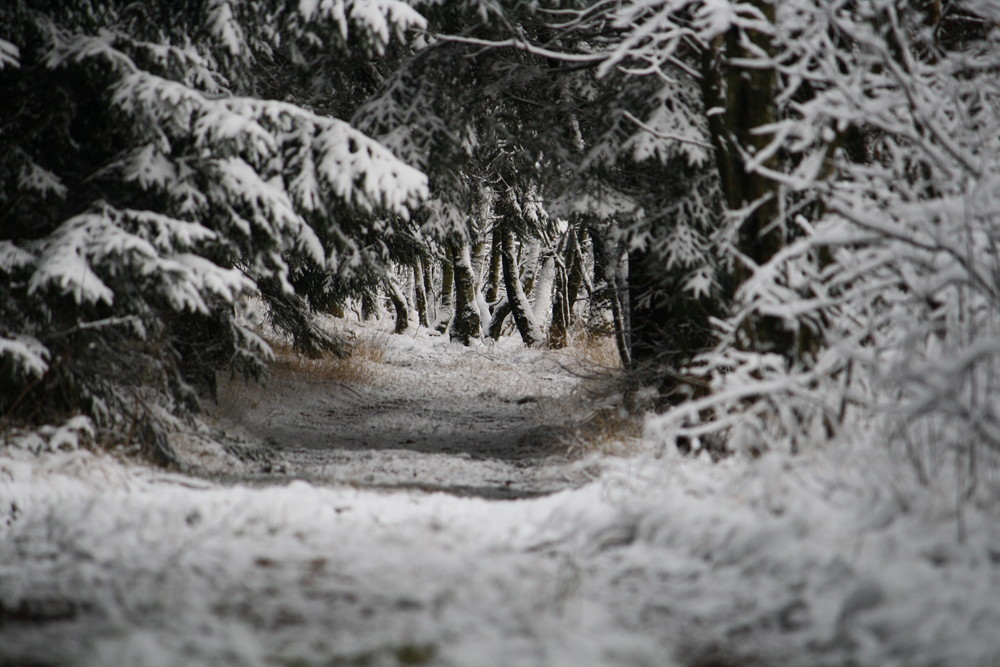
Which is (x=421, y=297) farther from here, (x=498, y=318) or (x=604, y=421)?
(x=604, y=421)

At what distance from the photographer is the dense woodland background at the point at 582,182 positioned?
144 inches

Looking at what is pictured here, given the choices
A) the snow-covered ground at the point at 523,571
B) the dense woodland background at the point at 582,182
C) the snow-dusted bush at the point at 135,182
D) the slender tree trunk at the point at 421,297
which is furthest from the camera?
the slender tree trunk at the point at 421,297

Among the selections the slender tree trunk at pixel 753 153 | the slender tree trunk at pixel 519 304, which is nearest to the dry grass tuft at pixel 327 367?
the slender tree trunk at pixel 519 304

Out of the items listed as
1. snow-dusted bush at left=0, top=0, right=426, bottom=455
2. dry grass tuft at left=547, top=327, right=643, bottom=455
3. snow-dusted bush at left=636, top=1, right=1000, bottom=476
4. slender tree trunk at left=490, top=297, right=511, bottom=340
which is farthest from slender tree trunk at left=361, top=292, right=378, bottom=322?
snow-dusted bush at left=636, top=1, right=1000, bottom=476

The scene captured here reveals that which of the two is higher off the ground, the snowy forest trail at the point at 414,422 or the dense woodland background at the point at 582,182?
the dense woodland background at the point at 582,182

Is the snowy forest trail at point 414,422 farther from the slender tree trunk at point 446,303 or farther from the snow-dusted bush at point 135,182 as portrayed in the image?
the slender tree trunk at point 446,303

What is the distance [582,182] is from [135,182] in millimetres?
4140

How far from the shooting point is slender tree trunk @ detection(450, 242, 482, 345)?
18.6m

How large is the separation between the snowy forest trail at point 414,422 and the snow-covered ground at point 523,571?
213 centimetres

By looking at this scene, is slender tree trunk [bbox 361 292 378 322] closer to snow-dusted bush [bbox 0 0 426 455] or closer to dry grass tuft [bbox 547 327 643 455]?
dry grass tuft [bbox 547 327 643 455]

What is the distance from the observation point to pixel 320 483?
19.9 feet

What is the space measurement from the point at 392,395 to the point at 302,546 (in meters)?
9.74

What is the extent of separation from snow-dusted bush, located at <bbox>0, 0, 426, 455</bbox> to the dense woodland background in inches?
1.1

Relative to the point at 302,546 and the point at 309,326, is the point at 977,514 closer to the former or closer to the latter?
the point at 302,546
